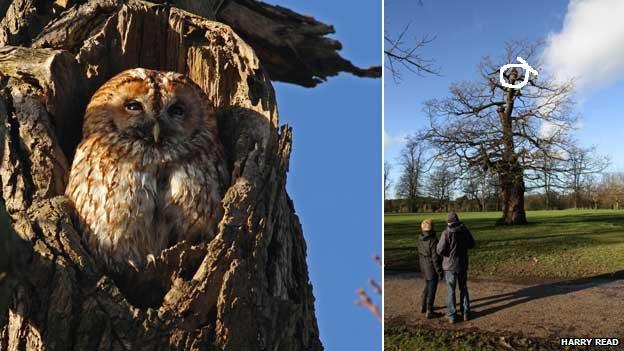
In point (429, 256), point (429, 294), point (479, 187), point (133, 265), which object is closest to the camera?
point (133, 265)

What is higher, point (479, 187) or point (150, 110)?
point (150, 110)

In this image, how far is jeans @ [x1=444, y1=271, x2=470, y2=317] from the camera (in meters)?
5.18

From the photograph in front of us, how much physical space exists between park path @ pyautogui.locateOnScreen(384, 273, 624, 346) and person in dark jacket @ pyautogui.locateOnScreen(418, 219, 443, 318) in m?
0.11

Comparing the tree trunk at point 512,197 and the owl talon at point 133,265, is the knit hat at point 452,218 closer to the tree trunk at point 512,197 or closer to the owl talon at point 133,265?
the tree trunk at point 512,197

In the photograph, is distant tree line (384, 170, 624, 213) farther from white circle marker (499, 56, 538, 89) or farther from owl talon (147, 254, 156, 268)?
owl talon (147, 254, 156, 268)

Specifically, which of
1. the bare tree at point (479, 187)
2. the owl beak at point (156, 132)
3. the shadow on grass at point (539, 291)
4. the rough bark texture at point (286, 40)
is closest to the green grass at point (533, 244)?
the shadow on grass at point (539, 291)

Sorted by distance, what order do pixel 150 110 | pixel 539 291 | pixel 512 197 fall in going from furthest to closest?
1. pixel 512 197
2. pixel 539 291
3. pixel 150 110

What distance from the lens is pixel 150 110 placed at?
282 centimetres

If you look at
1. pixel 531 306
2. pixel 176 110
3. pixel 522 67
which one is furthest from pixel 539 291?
pixel 176 110

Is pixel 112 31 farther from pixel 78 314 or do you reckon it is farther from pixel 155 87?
pixel 78 314

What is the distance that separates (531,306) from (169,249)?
416 centimetres

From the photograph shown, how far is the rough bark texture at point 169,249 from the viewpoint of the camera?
2064mm

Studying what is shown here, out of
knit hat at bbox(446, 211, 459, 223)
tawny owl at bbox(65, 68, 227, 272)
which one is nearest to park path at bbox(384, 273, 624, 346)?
knit hat at bbox(446, 211, 459, 223)

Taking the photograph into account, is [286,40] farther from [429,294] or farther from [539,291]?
[539,291]
